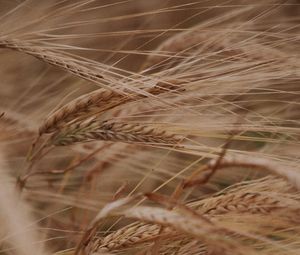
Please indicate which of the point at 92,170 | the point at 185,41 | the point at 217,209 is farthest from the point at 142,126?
the point at 185,41

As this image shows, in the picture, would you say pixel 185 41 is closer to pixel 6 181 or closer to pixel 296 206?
pixel 6 181

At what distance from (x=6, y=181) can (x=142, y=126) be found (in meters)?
0.28

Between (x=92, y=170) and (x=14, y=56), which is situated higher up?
(x=14, y=56)

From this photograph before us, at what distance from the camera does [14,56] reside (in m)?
1.31

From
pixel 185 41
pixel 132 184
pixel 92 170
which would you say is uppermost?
pixel 185 41

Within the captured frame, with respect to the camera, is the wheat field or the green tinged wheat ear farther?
the green tinged wheat ear

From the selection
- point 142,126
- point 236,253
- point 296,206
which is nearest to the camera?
point 236,253

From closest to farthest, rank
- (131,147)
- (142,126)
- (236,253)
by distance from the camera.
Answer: (236,253) → (142,126) → (131,147)

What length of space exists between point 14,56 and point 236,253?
2.81ft

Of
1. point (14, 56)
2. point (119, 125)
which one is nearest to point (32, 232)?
point (119, 125)

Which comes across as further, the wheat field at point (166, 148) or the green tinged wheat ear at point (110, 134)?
the green tinged wheat ear at point (110, 134)

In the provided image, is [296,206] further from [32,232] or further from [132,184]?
[132,184]

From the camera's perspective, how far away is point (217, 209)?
2.59ft

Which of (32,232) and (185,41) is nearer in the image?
(32,232)
